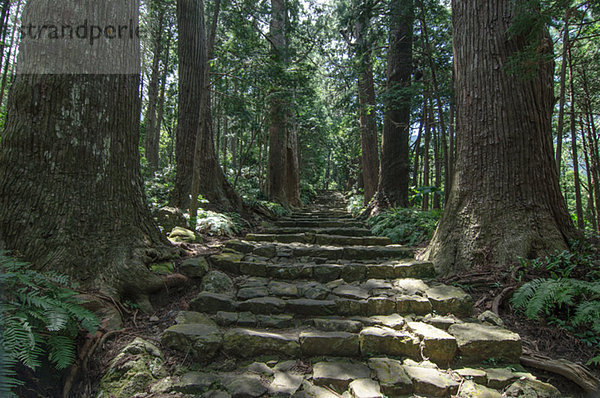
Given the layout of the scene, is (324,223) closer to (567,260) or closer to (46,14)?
(567,260)

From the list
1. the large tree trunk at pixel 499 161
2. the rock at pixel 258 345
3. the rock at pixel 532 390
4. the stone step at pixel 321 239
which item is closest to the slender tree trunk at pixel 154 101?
the stone step at pixel 321 239

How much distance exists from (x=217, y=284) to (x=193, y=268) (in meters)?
0.37

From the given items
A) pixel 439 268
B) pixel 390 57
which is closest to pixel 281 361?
pixel 439 268

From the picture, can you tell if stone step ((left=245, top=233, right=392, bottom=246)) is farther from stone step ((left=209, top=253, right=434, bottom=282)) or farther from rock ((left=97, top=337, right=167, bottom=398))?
rock ((left=97, top=337, right=167, bottom=398))

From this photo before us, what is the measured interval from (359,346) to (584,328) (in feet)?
6.57

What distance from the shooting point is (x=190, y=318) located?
113 inches

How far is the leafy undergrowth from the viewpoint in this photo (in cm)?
251

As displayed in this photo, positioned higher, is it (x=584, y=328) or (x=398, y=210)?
(x=398, y=210)

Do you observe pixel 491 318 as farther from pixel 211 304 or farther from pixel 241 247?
pixel 241 247

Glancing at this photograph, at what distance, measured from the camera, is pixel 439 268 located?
3.88 meters

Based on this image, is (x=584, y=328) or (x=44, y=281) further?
(x=584, y=328)

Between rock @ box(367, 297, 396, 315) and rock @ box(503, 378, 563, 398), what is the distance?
116 centimetres

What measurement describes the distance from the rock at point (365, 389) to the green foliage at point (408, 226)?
341 centimetres

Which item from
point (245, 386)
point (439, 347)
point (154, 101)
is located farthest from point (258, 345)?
point (154, 101)
